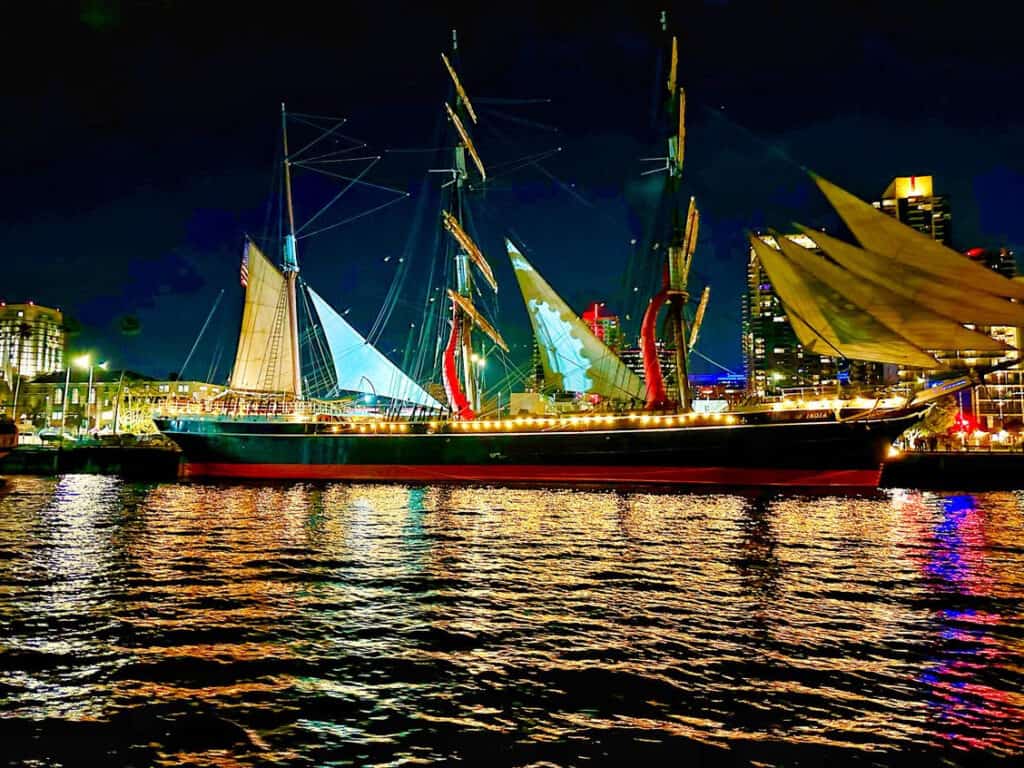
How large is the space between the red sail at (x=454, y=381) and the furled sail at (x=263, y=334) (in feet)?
37.9

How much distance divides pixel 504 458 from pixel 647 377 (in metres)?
10.4

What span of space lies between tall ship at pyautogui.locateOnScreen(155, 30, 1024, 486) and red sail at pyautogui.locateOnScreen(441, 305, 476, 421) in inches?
5.7

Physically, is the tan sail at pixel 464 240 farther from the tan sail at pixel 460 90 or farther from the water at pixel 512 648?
the water at pixel 512 648

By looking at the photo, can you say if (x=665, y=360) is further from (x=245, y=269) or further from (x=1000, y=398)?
(x=245, y=269)

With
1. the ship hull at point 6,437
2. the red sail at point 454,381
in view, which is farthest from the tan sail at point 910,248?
the ship hull at point 6,437

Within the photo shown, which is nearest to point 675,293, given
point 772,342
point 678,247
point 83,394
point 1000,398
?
point 678,247

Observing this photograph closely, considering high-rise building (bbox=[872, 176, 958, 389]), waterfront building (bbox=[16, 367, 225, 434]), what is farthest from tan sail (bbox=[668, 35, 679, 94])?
high-rise building (bbox=[872, 176, 958, 389])

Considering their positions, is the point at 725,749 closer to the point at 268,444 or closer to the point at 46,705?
the point at 46,705

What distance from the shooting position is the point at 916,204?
184 meters

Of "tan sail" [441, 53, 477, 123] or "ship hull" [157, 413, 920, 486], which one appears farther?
"tan sail" [441, 53, 477, 123]

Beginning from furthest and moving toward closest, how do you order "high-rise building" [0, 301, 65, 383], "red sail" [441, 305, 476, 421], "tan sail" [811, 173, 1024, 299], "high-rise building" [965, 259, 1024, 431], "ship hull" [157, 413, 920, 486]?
"high-rise building" [0, 301, 65, 383]
"high-rise building" [965, 259, 1024, 431]
"red sail" [441, 305, 476, 421]
"ship hull" [157, 413, 920, 486]
"tan sail" [811, 173, 1024, 299]

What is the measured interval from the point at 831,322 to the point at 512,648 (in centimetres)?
2786

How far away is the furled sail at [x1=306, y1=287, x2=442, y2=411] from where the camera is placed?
52.5 meters

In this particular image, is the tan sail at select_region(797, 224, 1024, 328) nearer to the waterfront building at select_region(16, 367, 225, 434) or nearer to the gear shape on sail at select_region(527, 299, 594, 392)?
the gear shape on sail at select_region(527, 299, 594, 392)
